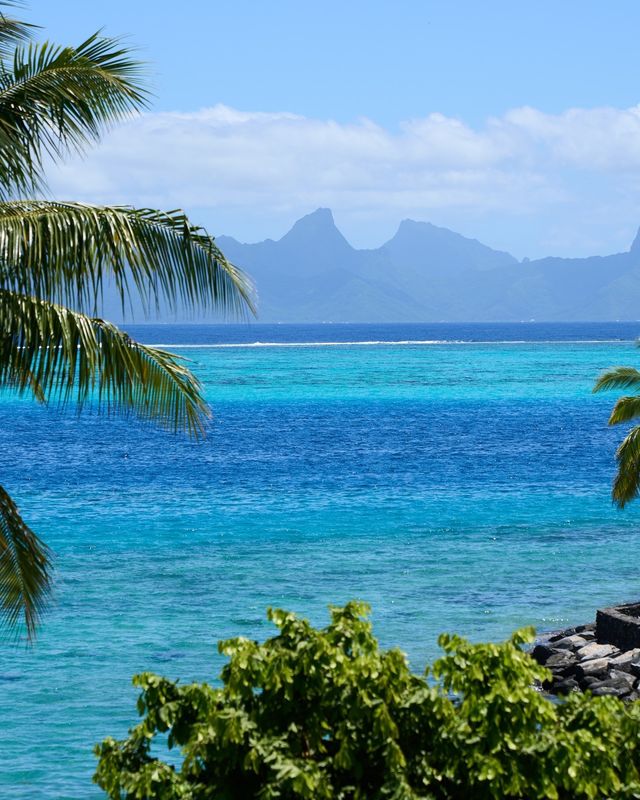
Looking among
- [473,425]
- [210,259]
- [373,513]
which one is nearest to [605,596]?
[373,513]

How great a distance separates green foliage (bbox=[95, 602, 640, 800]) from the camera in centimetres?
795

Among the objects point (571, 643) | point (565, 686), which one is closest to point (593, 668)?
point (565, 686)

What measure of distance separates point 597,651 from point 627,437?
442 cm

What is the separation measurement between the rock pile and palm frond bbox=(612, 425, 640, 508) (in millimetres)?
3024

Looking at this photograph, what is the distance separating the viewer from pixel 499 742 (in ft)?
26.2

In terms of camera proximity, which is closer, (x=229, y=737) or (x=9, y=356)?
(x=229, y=737)

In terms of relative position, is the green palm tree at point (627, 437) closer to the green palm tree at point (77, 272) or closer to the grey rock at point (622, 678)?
the grey rock at point (622, 678)

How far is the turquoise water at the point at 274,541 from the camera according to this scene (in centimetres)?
2238

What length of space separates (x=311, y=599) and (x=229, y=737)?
2061cm

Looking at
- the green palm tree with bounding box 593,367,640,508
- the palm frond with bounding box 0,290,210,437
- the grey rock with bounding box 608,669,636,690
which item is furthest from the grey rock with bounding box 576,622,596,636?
the palm frond with bounding box 0,290,210,437

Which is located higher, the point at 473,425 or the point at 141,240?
the point at 141,240

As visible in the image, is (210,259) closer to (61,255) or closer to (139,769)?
(61,255)

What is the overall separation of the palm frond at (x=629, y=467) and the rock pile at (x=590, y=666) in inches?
119

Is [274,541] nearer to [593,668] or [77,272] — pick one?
[593,668]
